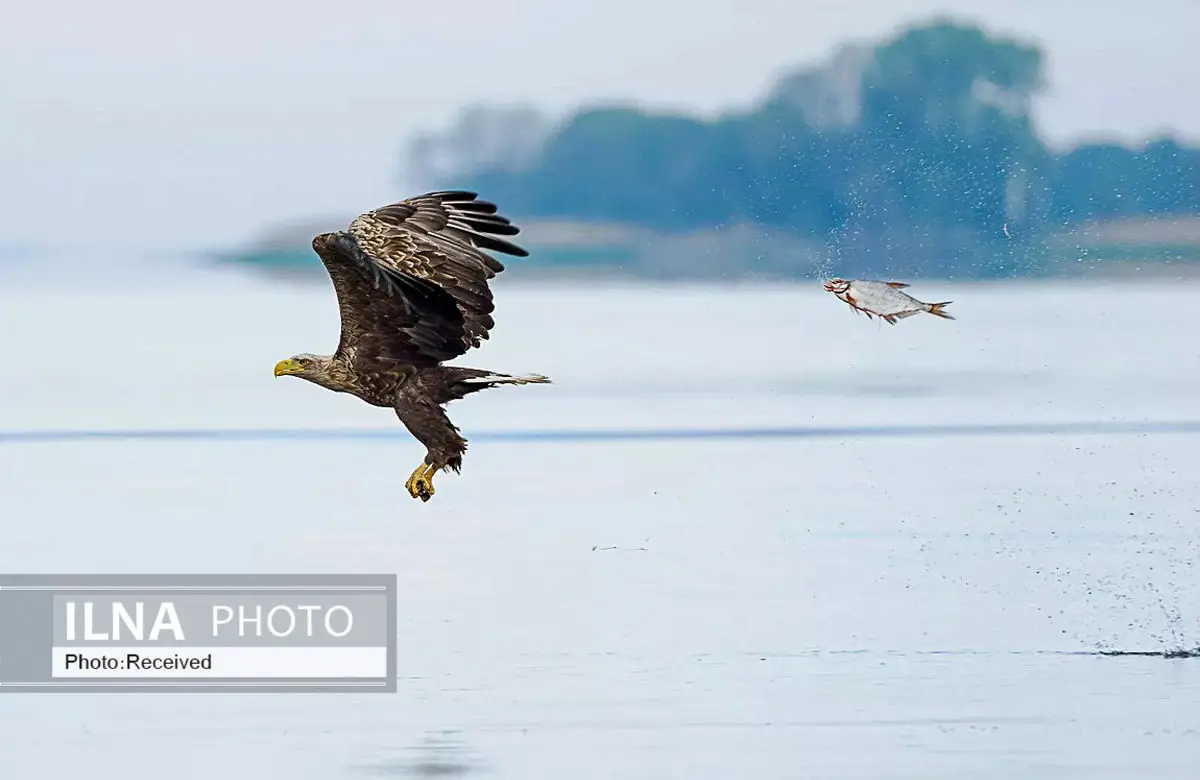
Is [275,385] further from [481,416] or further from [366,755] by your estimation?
[366,755]

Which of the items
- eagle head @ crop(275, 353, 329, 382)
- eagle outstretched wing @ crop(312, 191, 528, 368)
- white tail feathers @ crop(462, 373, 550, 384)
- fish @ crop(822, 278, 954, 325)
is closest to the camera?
eagle outstretched wing @ crop(312, 191, 528, 368)

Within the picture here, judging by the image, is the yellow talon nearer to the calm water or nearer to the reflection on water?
the calm water

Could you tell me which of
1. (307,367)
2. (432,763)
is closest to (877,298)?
(307,367)

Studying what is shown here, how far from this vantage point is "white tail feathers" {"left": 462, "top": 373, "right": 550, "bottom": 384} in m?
11.1

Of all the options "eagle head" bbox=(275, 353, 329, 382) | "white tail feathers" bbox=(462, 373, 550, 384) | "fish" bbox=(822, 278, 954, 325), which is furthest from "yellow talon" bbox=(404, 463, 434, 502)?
"fish" bbox=(822, 278, 954, 325)

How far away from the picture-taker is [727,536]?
1312cm

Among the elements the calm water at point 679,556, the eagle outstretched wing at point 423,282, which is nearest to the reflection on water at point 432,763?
the calm water at point 679,556

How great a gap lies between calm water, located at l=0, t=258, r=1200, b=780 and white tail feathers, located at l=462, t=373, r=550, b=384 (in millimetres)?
895

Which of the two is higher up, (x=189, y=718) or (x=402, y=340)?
(x=402, y=340)

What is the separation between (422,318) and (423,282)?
16 cm

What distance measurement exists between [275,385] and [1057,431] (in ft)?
20.7

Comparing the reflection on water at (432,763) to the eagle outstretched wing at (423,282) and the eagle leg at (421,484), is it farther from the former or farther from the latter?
the eagle leg at (421,484)

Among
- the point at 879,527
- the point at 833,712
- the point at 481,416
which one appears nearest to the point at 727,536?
the point at 879,527

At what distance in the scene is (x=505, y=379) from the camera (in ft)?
36.9
